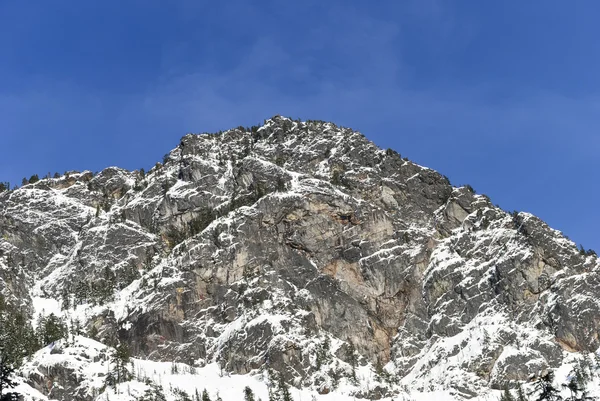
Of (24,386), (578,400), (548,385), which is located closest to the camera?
(548,385)

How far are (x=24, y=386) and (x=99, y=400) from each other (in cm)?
1821

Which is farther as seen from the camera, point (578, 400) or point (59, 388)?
point (59, 388)

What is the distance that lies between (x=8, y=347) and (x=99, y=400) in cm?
2584

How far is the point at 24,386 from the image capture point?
19312 cm

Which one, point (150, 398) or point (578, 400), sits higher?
point (150, 398)

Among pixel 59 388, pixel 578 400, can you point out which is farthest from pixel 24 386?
pixel 578 400

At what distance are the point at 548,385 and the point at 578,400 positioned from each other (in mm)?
8181

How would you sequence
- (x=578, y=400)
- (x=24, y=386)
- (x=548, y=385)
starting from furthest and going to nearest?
(x=24, y=386), (x=578, y=400), (x=548, y=385)

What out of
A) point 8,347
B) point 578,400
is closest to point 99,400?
point 8,347

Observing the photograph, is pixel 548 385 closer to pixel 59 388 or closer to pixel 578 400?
pixel 578 400

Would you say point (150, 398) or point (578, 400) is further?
point (150, 398)

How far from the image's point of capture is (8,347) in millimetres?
196375

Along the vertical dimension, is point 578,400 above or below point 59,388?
below

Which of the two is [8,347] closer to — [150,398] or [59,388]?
[59,388]
